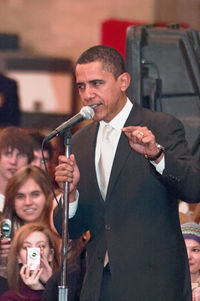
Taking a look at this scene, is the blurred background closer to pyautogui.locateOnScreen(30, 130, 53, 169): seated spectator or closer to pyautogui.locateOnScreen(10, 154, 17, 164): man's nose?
pyautogui.locateOnScreen(30, 130, 53, 169): seated spectator

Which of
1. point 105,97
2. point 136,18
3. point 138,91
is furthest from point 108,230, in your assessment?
point 136,18

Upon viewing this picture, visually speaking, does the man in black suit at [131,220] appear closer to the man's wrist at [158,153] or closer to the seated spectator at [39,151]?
the man's wrist at [158,153]

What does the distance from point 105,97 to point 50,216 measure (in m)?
1.28

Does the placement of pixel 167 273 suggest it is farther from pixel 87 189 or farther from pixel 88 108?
pixel 88 108

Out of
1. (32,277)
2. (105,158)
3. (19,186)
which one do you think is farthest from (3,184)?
(105,158)

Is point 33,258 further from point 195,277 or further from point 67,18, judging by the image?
point 67,18

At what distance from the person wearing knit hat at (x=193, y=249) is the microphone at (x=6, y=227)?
0.98m

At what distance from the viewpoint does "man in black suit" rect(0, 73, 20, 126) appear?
4.13 m

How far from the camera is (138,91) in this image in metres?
3.11

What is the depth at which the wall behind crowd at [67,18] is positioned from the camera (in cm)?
759

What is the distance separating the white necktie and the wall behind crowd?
518 centimetres

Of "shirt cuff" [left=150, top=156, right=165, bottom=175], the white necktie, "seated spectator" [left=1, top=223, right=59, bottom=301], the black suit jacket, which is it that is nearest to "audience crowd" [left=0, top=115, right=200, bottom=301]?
Answer: "seated spectator" [left=1, top=223, right=59, bottom=301]

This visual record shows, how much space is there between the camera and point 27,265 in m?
3.36

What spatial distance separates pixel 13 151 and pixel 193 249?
127 cm
